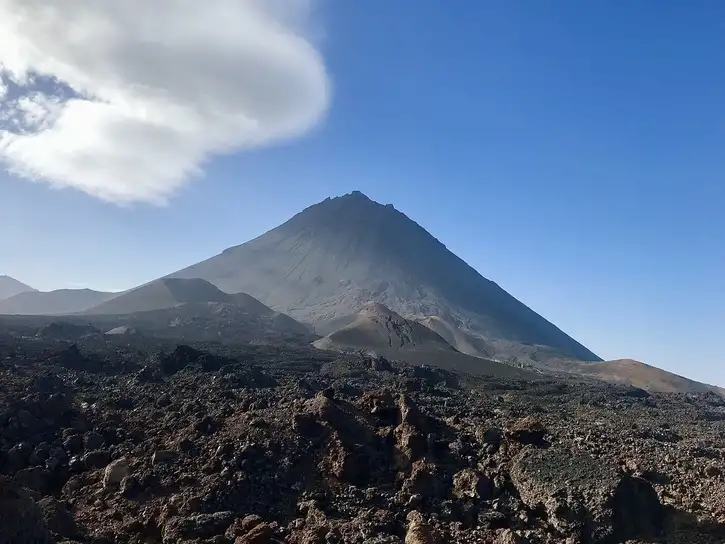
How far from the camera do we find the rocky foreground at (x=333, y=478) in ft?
25.5

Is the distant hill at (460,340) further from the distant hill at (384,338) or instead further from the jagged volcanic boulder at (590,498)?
the jagged volcanic boulder at (590,498)

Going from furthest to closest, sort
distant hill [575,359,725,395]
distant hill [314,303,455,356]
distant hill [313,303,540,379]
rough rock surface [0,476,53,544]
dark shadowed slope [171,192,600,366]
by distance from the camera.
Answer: dark shadowed slope [171,192,600,366], distant hill [575,359,725,395], distant hill [314,303,455,356], distant hill [313,303,540,379], rough rock surface [0,476,53,544]

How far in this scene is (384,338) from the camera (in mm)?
58094

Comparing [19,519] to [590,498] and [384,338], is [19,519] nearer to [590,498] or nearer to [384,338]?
[590,498]

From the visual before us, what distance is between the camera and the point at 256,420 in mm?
10828

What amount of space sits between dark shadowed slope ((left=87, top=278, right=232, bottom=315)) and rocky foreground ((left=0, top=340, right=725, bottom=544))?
3039 inches

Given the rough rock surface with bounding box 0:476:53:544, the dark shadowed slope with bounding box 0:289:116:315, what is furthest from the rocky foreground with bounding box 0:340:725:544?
the dark shadowed slope with bounding box 0:289:116:315

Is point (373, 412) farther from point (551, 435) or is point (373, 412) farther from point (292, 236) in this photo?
point (292, 236)

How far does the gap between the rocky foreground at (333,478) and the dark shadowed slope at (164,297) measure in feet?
253

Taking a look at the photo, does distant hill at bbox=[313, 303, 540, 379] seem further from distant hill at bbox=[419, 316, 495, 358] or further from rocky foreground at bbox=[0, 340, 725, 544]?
rocky foreground at bbox=[0, 340, 725, 544]

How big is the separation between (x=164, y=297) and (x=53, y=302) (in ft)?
160

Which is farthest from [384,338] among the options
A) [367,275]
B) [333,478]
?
[367,275]

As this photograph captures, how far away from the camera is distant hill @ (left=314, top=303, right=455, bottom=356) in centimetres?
5425

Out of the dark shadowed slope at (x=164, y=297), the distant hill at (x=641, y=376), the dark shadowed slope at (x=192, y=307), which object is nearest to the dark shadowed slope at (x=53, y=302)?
the dark shadowed slope at (x=164, y=297)
